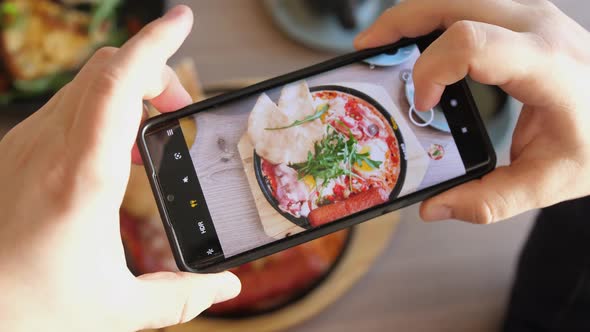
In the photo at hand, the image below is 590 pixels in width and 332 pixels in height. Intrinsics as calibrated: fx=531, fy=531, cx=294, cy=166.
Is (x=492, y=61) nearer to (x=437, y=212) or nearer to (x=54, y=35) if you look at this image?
(x=437, y=212)

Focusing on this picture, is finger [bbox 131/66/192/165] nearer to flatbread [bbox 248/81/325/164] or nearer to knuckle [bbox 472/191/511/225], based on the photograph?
flatbread [bbox 248/81/325/164]

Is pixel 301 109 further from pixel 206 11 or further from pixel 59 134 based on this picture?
pixel 206 11

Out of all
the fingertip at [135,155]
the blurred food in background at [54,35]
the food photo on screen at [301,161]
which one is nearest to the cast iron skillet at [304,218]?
the food photo on screen at [301,161]

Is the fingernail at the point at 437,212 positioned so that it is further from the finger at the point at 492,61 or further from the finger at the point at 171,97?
the finger at the point at 171,97

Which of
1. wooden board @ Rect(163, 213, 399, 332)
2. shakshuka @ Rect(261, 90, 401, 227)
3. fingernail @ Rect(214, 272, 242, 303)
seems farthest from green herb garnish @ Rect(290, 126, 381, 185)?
wooden board @ Rect(163, 213, 399, 332)

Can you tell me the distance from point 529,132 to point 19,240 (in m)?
0.41

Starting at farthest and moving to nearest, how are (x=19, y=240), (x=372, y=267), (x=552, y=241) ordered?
(x=372, y=267), (x=552, y=241), (x=19, y=240)

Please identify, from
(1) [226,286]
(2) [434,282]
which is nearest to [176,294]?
(1) [226,286]

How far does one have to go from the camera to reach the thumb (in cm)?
44

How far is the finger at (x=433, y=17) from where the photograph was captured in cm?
43

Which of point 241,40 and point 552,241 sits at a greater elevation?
point 241,40

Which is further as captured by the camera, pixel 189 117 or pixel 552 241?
pixel 552 241

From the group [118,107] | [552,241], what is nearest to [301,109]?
[118,107]

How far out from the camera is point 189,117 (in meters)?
0.46
